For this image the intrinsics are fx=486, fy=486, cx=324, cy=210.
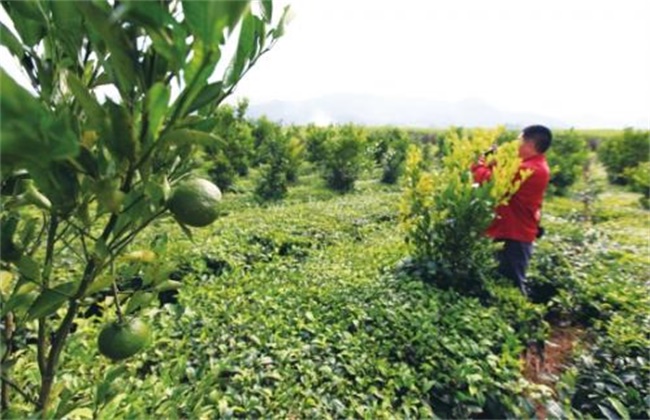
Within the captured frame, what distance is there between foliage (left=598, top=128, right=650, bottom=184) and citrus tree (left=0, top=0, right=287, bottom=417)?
1712cm

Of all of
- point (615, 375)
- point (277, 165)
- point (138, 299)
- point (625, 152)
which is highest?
point (138, 299)

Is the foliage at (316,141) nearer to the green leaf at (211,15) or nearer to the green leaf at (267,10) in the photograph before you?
the green leaf at (267,10)

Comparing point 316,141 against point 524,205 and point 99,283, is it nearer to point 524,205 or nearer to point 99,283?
point 524,205

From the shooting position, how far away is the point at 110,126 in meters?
0.63

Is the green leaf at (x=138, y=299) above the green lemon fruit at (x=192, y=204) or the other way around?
the other way around

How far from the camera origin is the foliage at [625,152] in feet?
49.9

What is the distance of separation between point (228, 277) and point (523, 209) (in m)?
2.75

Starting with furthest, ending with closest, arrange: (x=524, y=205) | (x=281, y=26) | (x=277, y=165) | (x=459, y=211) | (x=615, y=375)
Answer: (x=277, y=165) → (x=524, y=205) → (x=459, y=211) → (x=615, y=375) → (x=281, y=26)

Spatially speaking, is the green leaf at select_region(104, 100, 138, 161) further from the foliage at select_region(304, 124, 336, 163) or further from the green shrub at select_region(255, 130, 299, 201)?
the foliage at select_region(304, 124, 336, 163)

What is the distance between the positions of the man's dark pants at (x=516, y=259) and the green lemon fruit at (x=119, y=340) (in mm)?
4285

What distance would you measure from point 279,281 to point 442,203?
166 centimetres

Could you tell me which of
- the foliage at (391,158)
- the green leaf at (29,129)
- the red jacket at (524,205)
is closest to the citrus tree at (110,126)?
the green leaf at (29,129)

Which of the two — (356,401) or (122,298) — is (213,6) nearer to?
(122,298)

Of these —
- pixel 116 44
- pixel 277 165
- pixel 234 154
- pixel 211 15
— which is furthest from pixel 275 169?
pixel 211 15
